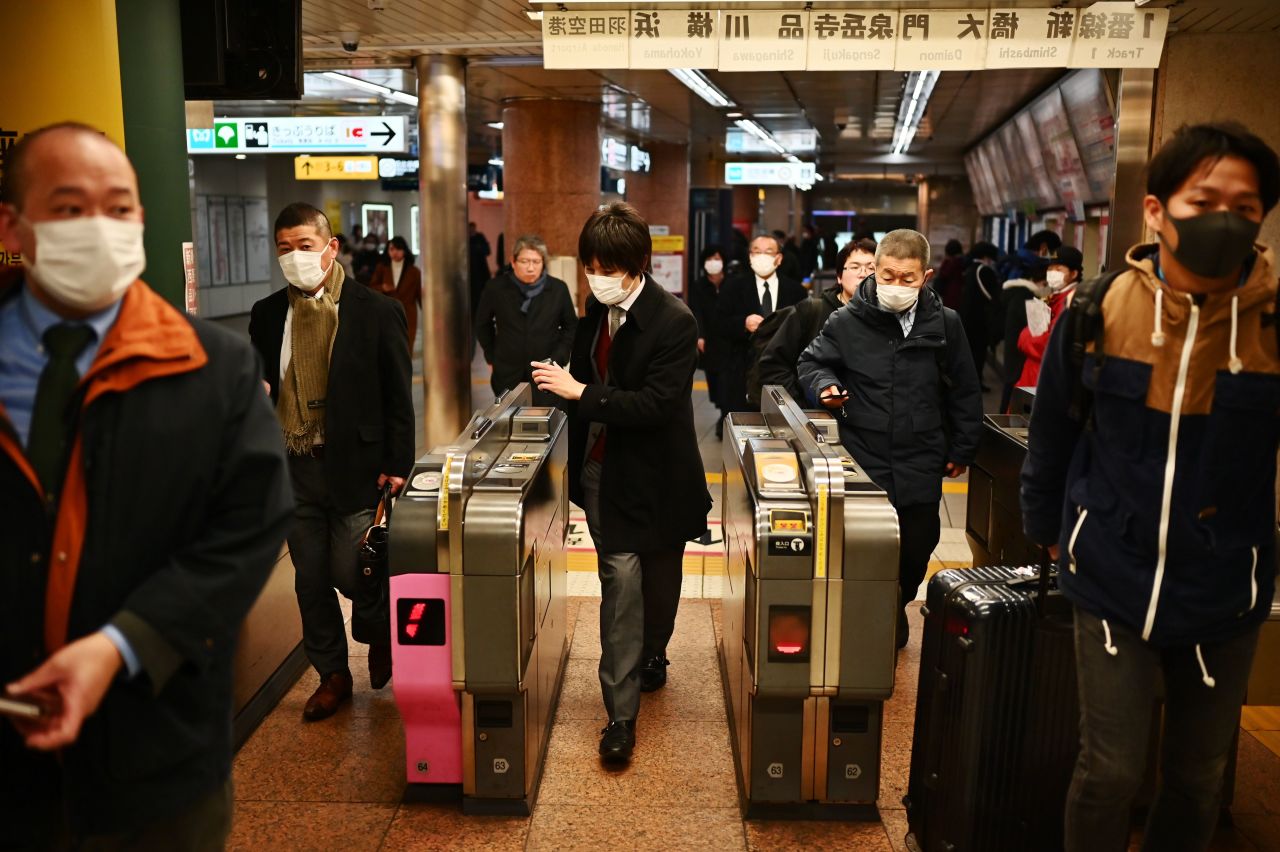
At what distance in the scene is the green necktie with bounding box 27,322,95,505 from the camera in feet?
5.81

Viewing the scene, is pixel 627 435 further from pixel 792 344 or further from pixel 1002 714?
pixel 792 344

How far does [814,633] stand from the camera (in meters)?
3.27

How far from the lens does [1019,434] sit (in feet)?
14.8

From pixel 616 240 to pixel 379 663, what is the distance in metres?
1.77

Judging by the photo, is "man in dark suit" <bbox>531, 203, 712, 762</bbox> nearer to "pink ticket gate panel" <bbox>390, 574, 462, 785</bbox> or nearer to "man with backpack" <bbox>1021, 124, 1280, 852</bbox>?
"pink ticket gate panel" <bbox>390, 574, 462, 785</bbox>

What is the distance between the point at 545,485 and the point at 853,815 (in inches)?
55.0

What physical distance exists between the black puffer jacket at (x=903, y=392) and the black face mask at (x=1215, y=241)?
2000mm

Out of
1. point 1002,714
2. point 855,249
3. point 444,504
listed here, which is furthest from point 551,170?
point 1002,714

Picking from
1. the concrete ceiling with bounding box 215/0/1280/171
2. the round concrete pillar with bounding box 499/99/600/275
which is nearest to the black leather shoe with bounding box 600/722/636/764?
the concrete ceiling with bounding box 215/0/1280/171

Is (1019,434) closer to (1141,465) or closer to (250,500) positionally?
(1141,465)

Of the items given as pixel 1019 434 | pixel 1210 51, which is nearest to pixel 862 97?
pixel 1210 51

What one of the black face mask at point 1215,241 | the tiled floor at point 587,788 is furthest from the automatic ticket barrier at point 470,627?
the black face mask at point 1215,241

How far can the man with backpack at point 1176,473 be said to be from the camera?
2189 millimetres

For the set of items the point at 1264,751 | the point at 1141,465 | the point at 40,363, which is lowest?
the point at 1264,751
